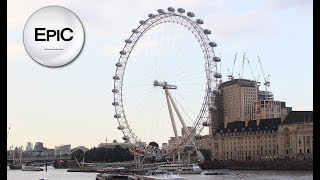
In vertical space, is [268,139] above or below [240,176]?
above

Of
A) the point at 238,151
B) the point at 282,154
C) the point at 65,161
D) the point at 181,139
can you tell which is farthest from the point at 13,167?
the point at 181,139

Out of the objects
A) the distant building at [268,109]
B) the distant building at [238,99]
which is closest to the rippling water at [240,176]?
the distant building at [268,109]

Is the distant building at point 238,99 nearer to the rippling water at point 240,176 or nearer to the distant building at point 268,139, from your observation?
the distant building at point 268,139

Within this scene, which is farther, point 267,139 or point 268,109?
point 268,109

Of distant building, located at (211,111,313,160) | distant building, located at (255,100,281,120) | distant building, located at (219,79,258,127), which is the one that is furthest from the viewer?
distant building, located at (219,79,258,127)

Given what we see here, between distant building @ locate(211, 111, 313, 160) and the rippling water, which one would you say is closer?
the rippling water

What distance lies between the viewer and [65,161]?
7406cm

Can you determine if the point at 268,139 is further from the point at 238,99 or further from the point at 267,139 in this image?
the point at 238,99

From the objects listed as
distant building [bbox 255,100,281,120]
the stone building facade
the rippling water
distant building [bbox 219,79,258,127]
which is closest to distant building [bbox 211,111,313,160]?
the stone building facade

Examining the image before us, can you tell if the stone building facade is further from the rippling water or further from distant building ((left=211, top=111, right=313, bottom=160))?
the rippling water

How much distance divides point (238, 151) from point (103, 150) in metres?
15.4

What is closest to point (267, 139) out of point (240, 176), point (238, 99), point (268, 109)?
point (268, 109)

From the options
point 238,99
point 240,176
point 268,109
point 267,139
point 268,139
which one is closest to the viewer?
point 240,176
